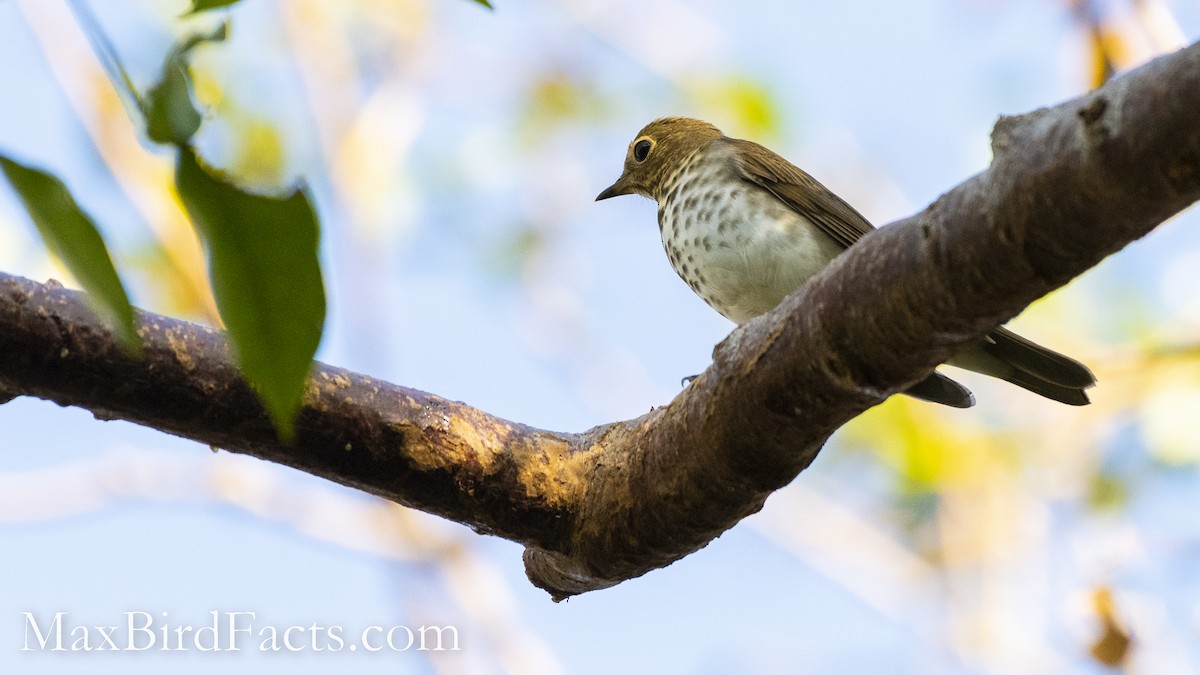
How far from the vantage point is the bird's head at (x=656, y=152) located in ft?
17.8

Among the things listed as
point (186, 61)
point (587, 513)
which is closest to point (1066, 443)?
point (587, 513)

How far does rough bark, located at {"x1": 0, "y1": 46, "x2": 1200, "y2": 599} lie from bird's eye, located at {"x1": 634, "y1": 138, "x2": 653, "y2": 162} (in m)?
2.37

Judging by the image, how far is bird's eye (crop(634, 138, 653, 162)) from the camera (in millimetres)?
5629

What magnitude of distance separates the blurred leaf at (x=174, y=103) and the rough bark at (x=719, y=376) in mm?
1331

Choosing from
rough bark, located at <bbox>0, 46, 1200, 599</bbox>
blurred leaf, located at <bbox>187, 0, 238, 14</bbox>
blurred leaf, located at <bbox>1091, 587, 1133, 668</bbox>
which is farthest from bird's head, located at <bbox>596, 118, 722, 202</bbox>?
blurred leaf, located at <bbox>187, 0, 238, 14</bbox>

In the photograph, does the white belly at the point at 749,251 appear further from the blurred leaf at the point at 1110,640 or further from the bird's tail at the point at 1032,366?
the blurred leaf at the point at 1110,640

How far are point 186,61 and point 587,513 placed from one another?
8.06 ft

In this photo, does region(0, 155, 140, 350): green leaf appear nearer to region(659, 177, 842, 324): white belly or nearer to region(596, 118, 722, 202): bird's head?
region(659, 177, 842, 324): white belly

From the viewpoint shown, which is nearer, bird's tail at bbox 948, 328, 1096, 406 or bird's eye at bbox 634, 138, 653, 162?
bird's tail at bbox 948, 328, 1096, 406

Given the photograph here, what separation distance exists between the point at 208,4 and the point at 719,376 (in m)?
1.89

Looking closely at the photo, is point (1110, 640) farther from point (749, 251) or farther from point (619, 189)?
point (619, 189)

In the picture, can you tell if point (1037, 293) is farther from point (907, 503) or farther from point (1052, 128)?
point (907, 503)

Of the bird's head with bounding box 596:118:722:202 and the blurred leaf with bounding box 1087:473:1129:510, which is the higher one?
the blurred leaf with bounding box 1087:473:1129:510

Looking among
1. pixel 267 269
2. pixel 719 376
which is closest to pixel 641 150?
pixel 719 376
